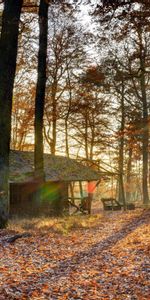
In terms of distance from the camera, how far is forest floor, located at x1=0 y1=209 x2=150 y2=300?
20.0ft

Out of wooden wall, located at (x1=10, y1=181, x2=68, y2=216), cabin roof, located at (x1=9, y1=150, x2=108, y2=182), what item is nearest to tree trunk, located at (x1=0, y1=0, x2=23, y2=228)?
cabin roof, located at (x1=9, y1=150, x2=108, y2=182)

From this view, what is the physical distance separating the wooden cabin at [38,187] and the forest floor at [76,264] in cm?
726

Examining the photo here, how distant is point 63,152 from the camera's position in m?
35.0

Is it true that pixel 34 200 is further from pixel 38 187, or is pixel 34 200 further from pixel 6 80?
pixel 6 80

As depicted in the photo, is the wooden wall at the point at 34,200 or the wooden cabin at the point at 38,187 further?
the wooden wall at the point at 34,200

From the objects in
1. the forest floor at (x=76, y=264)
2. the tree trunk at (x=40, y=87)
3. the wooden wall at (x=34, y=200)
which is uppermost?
the tree trunk at (x=40, y=87)

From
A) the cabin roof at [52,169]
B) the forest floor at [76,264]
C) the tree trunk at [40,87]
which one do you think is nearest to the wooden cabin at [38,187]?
the cabin roof at [52,169]

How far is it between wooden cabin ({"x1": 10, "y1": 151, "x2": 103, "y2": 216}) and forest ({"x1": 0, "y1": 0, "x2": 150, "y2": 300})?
0.06 m

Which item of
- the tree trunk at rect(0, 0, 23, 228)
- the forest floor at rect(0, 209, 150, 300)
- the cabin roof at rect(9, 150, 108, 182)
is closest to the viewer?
the forest floor at rect(0, 209, 150, 300)

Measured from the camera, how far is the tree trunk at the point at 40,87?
650 inches

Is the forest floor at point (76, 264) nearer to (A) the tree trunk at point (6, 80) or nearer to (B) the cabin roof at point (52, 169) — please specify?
(A) the tree trunk at point (6, 80)

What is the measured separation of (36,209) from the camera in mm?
20391

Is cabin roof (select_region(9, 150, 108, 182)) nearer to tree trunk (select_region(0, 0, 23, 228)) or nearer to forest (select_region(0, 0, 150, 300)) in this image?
forest (select_region(0, 0, 150, 300))

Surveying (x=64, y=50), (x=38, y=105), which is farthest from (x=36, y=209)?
(x=64, y=50)
